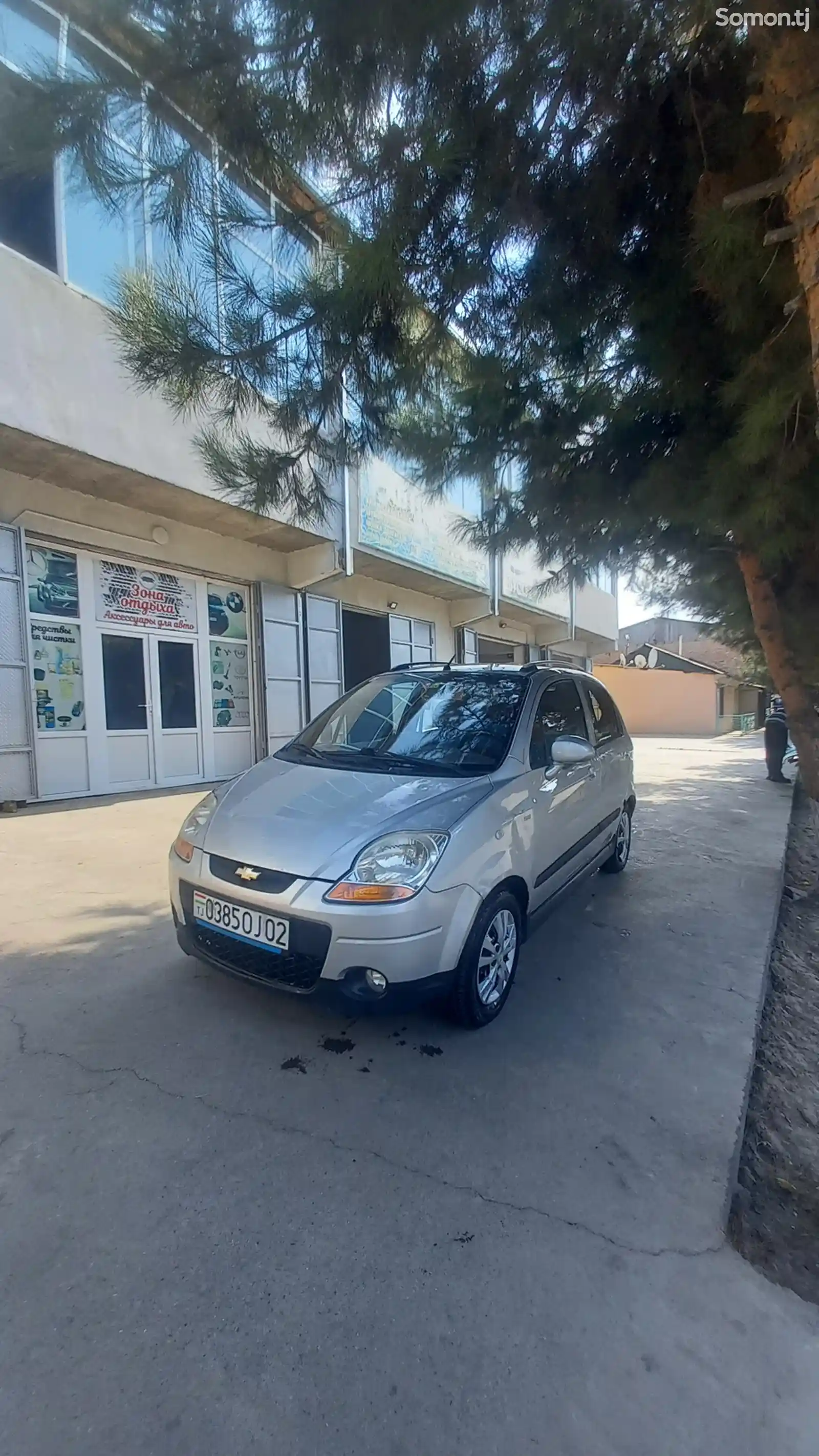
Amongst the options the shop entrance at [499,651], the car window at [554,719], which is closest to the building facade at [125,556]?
the car window at [554,719]

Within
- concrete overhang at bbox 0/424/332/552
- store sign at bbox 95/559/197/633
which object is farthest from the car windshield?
store sign at bbox 95/559/197/633

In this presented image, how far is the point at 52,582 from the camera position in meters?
8.60

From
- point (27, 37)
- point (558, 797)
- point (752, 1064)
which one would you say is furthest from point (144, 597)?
point (752, 1064)

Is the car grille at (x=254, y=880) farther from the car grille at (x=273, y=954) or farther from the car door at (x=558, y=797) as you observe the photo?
the car door at (x=558, y=797)

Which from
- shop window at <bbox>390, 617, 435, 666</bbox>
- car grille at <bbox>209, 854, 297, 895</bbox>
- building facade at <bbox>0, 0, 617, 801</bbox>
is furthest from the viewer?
shop window at <bbox>390, 617, 435, 666</bbox>

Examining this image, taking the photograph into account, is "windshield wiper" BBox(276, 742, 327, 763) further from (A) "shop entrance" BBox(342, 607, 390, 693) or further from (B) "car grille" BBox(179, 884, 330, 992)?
(A) "shop entrance" BBox(342, 607, 390, 693)

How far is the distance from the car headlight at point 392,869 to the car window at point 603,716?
2.43 meters

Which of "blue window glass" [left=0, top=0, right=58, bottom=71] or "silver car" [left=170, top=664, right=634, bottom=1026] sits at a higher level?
"blue window glass" [left=0, top=0, right=58, bottom=71]

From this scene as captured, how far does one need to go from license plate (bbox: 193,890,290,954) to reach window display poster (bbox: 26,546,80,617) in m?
6.77

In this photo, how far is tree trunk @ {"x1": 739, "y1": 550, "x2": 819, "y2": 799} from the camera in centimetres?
583

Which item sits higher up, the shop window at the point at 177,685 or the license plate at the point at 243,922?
the shop window at the point at 177,685

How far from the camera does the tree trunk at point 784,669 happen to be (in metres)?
5.83

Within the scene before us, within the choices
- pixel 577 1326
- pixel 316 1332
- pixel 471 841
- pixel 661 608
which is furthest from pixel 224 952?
pixel 661 608
